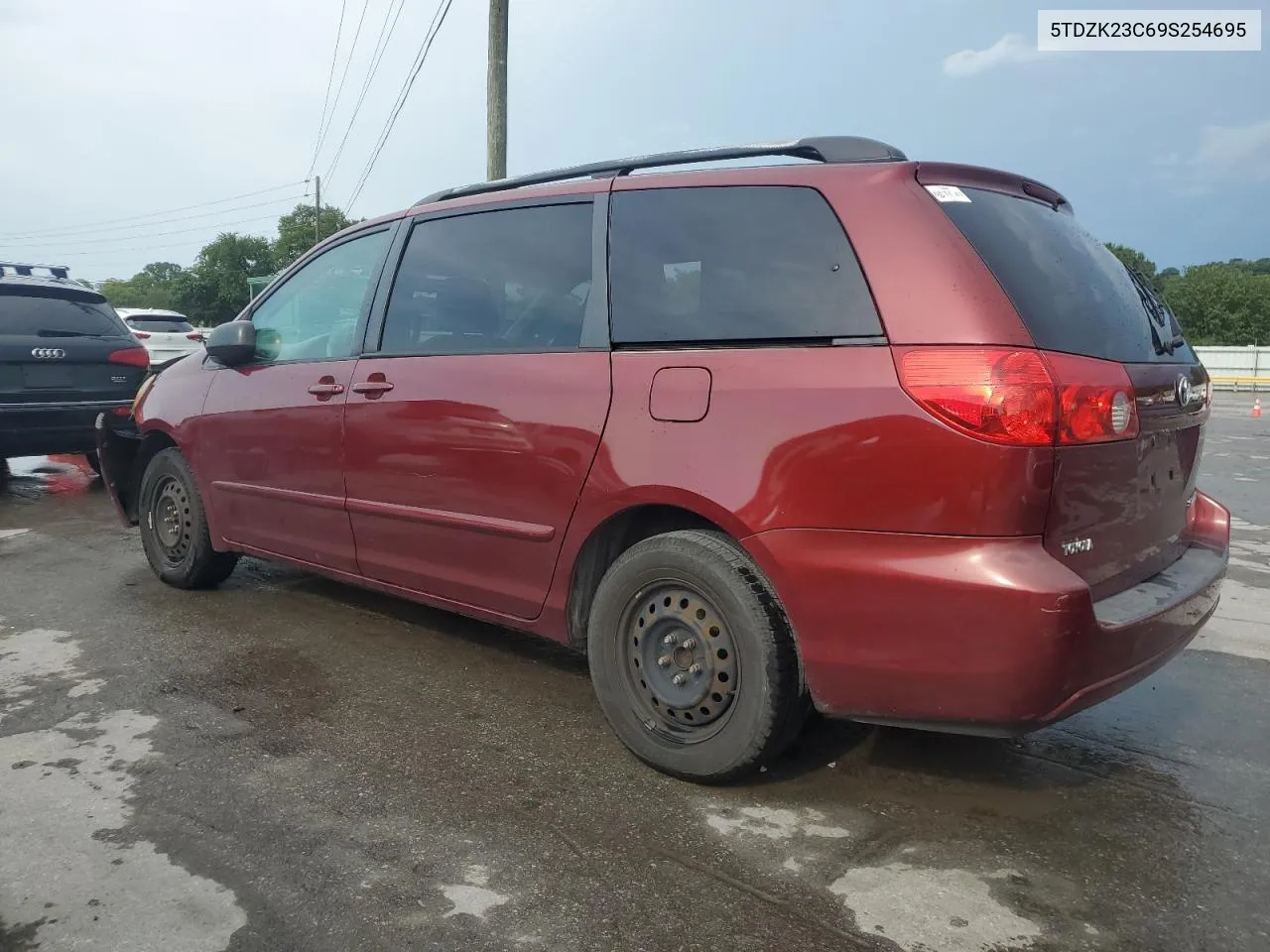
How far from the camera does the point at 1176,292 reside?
68875 mm

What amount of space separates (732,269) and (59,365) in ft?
22.7

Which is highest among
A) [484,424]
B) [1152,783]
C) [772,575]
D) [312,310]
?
[312,310]

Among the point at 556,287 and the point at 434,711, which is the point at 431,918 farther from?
the point at 556,287

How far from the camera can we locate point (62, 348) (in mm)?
7863

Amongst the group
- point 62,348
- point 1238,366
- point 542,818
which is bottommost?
point 542,818

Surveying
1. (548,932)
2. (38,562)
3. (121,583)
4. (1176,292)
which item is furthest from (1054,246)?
(1176,292)

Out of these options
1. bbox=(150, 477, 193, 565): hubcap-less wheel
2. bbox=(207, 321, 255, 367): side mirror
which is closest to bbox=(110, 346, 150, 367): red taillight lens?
bbox=(150, 477, 193, 565): hubcap-less wheel

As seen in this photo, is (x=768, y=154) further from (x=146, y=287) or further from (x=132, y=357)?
(x=146, y=287)

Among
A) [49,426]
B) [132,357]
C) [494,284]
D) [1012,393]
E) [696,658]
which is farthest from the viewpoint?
[132,357]

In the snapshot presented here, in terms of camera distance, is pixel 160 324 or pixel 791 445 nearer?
pixel 791 445

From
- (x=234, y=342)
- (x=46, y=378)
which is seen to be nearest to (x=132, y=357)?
(x=46, y=378)

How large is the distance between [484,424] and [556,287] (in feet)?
1.72

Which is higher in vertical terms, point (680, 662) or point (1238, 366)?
point (1238, 366)

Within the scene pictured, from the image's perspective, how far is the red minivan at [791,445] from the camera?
2391 millimetres
